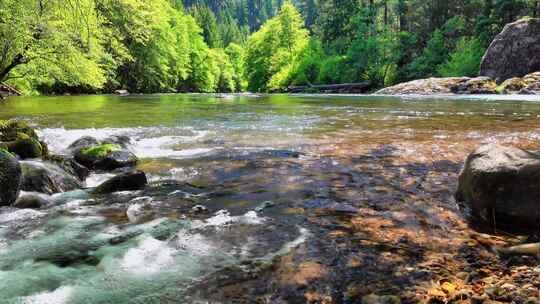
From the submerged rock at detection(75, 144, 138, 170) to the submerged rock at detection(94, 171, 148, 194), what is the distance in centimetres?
197

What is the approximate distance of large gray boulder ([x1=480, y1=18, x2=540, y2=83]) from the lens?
1420 inches

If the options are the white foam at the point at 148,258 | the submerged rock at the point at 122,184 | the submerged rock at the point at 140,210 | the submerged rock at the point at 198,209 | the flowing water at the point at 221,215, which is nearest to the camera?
the flowing water at the point at 221,215

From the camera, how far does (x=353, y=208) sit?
17.8 ft

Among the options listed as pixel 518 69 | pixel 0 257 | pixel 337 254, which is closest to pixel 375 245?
pixel 337 254

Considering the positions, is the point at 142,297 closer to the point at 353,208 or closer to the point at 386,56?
the point at 353,208

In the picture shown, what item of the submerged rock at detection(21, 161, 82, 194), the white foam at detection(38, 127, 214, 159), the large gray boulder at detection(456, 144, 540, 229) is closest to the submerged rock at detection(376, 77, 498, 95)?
the white foam at detection(38, 127, 214, 159)

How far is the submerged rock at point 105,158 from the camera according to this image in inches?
335

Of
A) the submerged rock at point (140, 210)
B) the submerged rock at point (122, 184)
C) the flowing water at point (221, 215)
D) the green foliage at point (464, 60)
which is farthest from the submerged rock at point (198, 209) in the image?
the green foliage at point (464, 60)

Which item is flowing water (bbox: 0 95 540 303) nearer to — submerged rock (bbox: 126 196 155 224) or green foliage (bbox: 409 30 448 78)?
submerged rock (bbox: 126 196 155 224)

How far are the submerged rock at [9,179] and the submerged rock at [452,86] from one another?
3482 centimetres

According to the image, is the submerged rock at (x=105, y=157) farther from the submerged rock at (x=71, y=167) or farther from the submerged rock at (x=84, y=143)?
the submerged rock at (x=84, y=143)

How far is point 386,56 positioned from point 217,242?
1991 inches

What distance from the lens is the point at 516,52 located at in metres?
36.5

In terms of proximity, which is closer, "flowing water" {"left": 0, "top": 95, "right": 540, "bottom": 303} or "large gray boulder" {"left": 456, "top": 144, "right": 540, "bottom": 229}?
"flowing water" {"left": 0, "top": 95, "right": 540, "bottom": 303}
